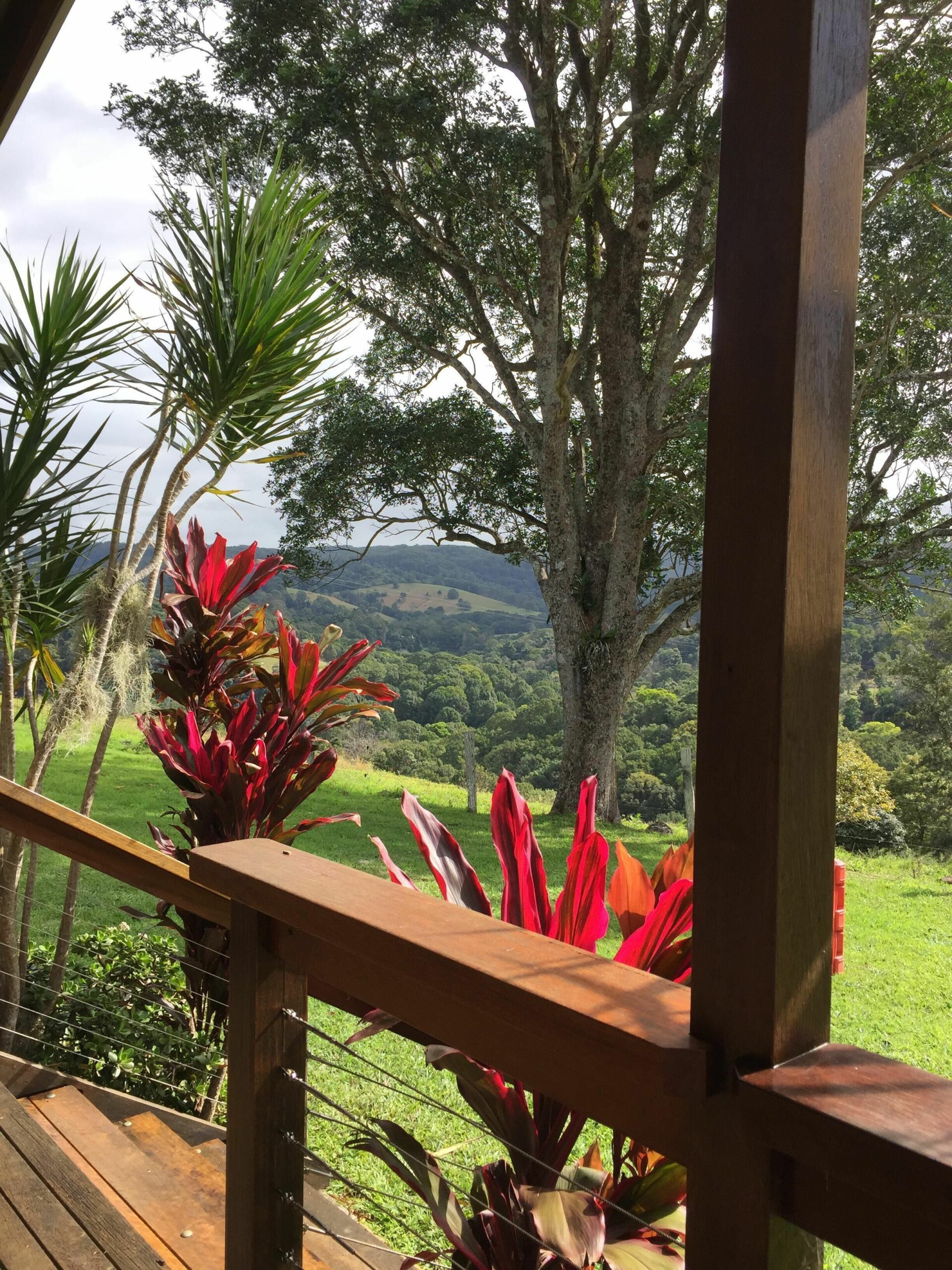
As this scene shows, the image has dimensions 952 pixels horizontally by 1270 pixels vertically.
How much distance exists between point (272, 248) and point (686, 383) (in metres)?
7.30

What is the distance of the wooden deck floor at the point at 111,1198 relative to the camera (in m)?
1.30

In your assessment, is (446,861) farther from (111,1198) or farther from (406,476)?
(406,476)

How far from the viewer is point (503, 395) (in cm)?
1087

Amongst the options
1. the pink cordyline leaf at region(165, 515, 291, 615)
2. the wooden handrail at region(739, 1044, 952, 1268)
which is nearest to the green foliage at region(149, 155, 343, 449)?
the pink cordyline leaf at region(165, 515, 291, 615)

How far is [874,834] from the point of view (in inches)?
417

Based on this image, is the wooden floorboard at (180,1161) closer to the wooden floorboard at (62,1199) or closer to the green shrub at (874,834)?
the wooden floorboard at (62,1199)

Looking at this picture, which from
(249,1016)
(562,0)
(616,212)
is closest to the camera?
(249,1016)

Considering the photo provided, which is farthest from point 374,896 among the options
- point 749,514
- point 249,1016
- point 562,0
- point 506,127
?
point 562,0

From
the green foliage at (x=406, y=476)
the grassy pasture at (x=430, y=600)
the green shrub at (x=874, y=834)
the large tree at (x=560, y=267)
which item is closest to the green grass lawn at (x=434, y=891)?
the green shrub at (x=874, y=834)

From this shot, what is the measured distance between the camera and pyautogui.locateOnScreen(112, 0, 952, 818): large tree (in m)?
7.88

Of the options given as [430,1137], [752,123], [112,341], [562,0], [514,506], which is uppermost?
[562,0]

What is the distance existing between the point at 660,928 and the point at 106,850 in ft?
3.03

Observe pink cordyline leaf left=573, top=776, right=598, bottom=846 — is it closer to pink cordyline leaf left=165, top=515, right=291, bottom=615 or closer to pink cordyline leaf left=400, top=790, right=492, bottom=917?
pink cordyline leaf left=400, top=790, right=492, bottom=917

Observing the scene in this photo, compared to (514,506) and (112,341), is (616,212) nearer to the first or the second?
(514,506)
